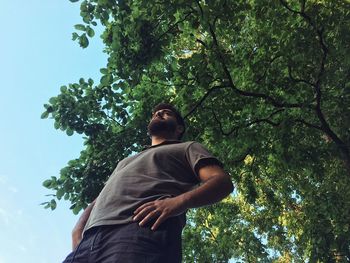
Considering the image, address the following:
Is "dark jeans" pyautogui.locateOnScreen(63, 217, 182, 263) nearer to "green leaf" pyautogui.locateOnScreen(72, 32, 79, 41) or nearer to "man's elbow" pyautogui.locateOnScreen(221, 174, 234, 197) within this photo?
"man's elbow" pyautogui.locateOnScreen(221, 174, 234, 197)

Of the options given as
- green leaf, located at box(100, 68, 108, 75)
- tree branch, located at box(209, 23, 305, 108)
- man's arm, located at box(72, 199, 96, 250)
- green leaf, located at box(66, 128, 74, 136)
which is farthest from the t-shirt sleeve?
tree branch, located at box(209, 23, 305, 108)

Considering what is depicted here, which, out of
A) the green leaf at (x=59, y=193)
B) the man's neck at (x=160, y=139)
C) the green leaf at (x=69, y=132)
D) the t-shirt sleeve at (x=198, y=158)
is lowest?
the t-shirt sleeve at (x=198, y=158)

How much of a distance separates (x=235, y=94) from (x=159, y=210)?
25.5ft

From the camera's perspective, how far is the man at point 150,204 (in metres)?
2.36

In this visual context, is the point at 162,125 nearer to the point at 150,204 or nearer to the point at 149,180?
the point at 149,180

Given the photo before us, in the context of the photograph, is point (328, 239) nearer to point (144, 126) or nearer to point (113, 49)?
point (144, 126)

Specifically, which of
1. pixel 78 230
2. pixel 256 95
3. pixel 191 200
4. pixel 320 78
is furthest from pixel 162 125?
pixel 320 78

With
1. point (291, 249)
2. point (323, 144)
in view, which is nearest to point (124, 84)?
point (323, 144)

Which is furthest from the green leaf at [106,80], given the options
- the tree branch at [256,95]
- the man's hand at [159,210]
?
the man's hand at [159,210]

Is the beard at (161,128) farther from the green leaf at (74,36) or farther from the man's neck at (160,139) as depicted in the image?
the green leaf at (74,36)

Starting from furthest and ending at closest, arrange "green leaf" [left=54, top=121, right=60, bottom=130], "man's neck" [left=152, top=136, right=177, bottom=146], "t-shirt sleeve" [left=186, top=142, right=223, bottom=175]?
"green leaf" [left=54, top=121, right=60, bottom=130] < "man's neck" [left=152, top=136, right=177, bottom=146] < "t-shirt sleeve" [left=186, top=142, right=223, bottom=175]

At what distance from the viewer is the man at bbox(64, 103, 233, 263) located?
236 cm

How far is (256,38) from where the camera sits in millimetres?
10258

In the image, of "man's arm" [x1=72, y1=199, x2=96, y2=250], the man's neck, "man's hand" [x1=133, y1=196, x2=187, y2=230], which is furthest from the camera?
the man's neck
